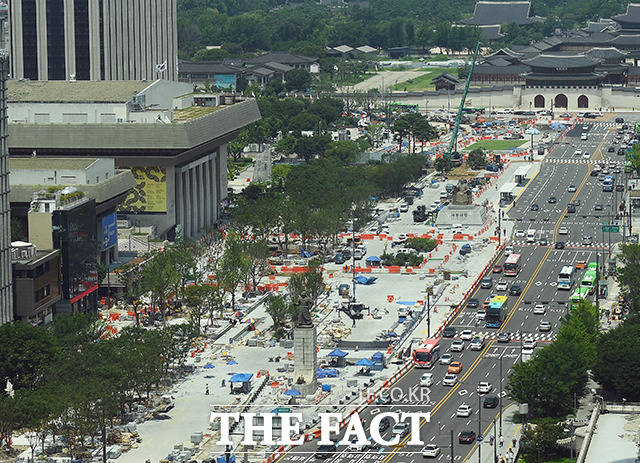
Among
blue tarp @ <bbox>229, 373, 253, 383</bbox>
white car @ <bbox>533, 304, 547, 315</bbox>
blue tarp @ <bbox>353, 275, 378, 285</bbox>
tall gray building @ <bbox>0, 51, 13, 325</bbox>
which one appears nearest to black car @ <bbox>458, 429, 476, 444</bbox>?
blue tarp @ <bbox>229, 373, 253, 383</bbox>

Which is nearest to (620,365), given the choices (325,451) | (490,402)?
(490,402)

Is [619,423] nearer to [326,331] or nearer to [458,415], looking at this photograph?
[458,415]

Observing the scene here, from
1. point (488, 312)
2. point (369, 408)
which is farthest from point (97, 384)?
point (488, 312)

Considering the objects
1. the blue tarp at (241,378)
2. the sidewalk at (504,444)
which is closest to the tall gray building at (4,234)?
the blue tarp at (241,378)

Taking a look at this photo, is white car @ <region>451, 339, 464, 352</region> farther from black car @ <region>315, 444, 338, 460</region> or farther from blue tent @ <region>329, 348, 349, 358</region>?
black car @ <region>315, 444, 338, 460</region>

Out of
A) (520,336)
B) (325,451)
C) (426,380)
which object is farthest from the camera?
(520,336)

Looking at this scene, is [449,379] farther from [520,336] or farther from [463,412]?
[520,336]
